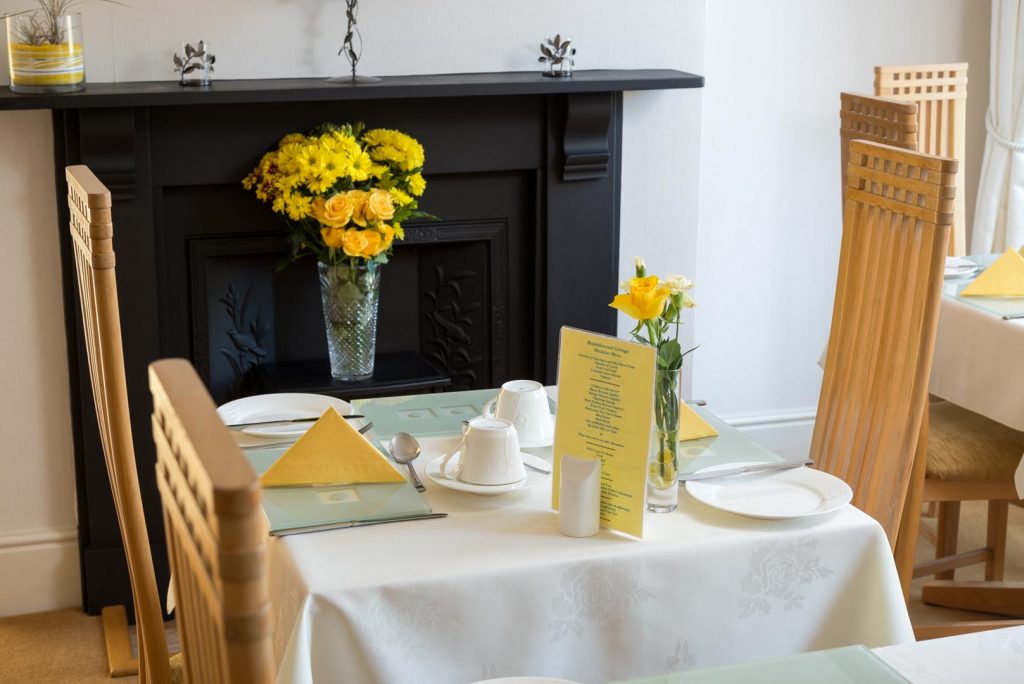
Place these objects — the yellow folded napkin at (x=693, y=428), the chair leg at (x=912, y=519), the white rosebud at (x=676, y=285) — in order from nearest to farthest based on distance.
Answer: the white rosebud at (x=676, y=285) < the yellow folded napkin at (x=693, y=428) < the chair leg at (x=912, y=519)

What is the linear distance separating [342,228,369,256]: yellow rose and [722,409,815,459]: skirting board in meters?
1.55

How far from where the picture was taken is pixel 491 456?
65.2 inches

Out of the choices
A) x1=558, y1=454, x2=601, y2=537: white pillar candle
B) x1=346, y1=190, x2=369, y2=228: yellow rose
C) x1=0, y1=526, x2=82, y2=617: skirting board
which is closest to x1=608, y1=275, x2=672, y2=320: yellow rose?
x1=558, y1=454, x2=601, y2=537: white pillar candle

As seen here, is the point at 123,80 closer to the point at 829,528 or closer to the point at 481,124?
the point at 481,124

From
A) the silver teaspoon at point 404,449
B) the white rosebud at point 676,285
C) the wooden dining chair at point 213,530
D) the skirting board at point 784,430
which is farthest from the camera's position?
the skirting board at point 784,430

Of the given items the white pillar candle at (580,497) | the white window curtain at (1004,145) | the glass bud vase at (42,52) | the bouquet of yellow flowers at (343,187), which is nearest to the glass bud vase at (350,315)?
the bouquet of yellow flowers at (343,187)

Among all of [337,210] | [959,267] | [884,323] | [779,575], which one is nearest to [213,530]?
[779,575]

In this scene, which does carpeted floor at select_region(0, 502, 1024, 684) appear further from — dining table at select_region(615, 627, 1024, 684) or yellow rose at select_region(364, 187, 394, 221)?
dining table at select_region(615, 627, 1024, 684)

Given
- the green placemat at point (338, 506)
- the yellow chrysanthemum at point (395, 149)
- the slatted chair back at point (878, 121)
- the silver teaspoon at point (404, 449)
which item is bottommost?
the green placemat at point (338, 506)

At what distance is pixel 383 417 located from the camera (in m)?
2.01

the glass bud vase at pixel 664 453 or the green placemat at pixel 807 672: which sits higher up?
the glass bud vase at pixel 664 453

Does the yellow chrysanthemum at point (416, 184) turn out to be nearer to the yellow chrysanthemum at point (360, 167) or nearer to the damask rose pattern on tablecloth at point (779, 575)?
the yellow chrysanthemum at point (360, 167)

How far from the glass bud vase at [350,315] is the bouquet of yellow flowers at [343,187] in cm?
3

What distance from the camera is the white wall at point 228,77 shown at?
2.73 m
